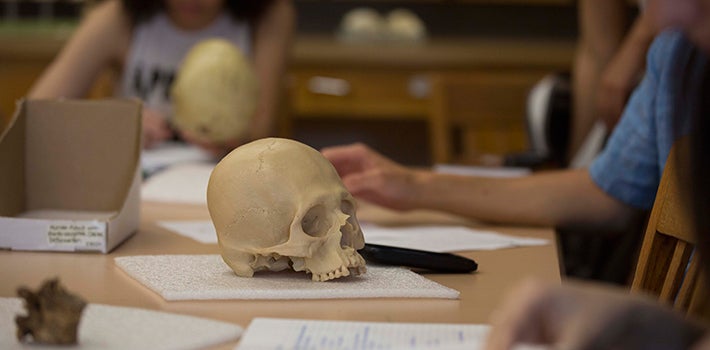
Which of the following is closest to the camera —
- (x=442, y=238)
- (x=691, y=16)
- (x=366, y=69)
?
(x=691, y=16)

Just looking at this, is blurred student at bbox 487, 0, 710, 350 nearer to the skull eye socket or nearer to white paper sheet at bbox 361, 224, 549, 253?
the skull eye socket

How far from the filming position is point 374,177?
1.58 meters

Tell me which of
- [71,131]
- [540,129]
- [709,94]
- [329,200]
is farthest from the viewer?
[540,129]

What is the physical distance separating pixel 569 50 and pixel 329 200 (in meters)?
4.12

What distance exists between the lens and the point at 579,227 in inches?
63.7

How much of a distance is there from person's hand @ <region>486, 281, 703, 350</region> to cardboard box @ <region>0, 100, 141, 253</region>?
0.80 metres

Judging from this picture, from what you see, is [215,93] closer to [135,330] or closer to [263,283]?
[263,283]

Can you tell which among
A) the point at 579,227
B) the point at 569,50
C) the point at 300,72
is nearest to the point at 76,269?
the point at 579,227

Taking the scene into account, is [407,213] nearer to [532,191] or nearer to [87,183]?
[532,191]

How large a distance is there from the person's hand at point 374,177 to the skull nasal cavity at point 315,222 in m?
0.46

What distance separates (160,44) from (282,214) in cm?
192

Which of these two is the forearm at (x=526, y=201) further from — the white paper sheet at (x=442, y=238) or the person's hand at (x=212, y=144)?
the person's hand at (x=212, y=144)

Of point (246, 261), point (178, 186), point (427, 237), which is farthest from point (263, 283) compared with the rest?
point (178, 186)

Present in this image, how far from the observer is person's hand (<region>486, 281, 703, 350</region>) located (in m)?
0.59
